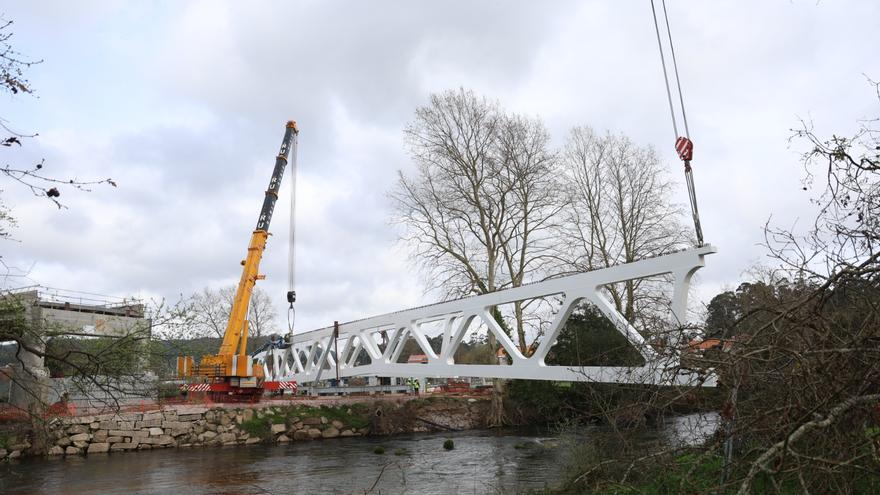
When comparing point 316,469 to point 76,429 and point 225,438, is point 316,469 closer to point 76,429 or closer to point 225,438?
point 225,438

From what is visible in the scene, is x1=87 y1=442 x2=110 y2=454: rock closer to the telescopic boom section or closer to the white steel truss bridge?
the telescopic boom section

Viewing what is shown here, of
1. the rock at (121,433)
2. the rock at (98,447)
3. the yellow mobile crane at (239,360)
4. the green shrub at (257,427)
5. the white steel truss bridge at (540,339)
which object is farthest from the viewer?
the yellow mobile crane at (239,360)

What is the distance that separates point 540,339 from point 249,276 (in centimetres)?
1306

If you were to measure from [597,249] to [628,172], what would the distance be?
11.0ft

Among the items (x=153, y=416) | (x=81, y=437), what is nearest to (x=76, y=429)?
(x=81, y=437)

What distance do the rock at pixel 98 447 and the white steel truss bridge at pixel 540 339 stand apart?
791 centimetres

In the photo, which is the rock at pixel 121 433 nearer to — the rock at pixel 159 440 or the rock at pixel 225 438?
the rock at pixel 159 440

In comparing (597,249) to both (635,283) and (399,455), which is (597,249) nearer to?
(635,283)

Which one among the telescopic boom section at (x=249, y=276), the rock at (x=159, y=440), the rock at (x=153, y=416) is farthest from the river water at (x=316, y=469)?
the telescopic boom section at (x=249, y=276)

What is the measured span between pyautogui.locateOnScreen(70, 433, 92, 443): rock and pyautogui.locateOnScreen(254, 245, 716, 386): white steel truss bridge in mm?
8284

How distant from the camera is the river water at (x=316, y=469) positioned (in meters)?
12.0

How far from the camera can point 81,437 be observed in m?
18.2

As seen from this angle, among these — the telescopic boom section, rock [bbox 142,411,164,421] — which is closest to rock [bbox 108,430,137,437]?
rock [bbox 142,411,164,421]

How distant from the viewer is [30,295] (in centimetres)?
1166
